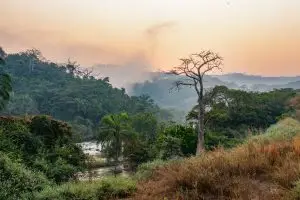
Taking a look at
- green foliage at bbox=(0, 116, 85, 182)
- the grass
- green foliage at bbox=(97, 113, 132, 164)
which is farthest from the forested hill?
the grass

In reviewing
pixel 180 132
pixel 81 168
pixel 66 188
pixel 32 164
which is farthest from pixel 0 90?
pixel 66 188

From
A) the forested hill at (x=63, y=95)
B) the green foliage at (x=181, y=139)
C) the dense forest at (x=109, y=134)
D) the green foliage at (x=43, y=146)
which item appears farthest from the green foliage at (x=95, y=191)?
the forested hill at (x=63, y=95)

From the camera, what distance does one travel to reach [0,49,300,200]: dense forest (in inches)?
313

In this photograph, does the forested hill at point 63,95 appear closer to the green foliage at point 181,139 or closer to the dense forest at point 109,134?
the dense forest at point 109,134

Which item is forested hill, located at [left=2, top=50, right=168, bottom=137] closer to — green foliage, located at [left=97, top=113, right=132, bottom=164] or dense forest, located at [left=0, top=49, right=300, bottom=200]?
dense forest, located at [left=0, top=49, right=300, bottom=200]

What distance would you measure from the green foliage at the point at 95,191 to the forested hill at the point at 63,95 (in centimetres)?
6364

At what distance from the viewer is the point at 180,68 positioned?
3784 cm

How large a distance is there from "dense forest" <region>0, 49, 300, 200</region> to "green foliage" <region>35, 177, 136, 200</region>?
2 centimetres

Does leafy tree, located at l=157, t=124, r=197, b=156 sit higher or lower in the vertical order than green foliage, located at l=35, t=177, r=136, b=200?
lower

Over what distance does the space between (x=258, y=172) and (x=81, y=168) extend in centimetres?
2079

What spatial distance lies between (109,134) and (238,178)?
38.1 meters

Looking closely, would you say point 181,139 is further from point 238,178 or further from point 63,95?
point 63,95

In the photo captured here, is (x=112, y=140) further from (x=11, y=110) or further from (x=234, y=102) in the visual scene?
(x=11, y=110)

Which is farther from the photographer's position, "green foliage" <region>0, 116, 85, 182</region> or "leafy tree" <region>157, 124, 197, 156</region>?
"leafy tree" <region>157, 124, 197, 156</region>
